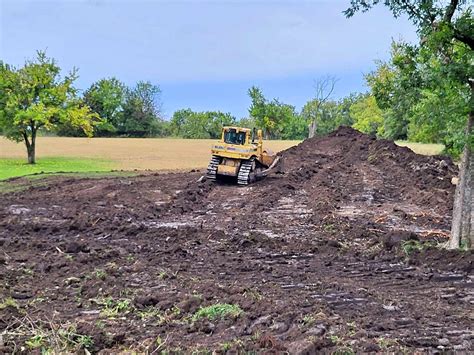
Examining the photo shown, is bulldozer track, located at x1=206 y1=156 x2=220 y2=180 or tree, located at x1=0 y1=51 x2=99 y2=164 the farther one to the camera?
tree, located at x1=0 y1=51 x2=99 y2=164

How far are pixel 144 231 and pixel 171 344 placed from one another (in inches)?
284

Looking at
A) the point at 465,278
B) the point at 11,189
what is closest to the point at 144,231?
the point at 465,278

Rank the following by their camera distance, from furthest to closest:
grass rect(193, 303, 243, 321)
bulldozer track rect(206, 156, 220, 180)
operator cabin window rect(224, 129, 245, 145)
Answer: bulldozer track rect(206, 156, 220, 180)
operator cabin window rect(224, 129, 245, 145)
grass rect(193, 303, 243, 321)

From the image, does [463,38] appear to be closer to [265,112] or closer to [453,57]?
[453,57]

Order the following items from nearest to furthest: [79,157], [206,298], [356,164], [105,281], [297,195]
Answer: [206,298]
[105,281]
[297,195]
[356,164]
[79,157]

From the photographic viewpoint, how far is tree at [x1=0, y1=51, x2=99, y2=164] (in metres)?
32.1

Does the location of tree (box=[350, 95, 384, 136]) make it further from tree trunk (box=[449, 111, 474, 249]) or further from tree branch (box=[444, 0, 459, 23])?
tree branch (box=[444, 0, 459, 23])

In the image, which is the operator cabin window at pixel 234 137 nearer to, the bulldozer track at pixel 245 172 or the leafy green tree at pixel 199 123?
the bulldozer track at pixel 245 172

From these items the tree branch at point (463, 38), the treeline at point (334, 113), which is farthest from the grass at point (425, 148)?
the tree branch at point (463, 38)

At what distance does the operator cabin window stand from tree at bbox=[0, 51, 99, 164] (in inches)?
596

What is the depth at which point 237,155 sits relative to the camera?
20656 mm

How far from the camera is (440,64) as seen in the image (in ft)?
35.2

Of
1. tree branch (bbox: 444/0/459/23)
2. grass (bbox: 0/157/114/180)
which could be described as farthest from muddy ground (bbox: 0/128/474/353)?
grass (bbox: 0/157/114/180)

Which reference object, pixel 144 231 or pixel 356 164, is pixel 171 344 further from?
pixel 356 164
